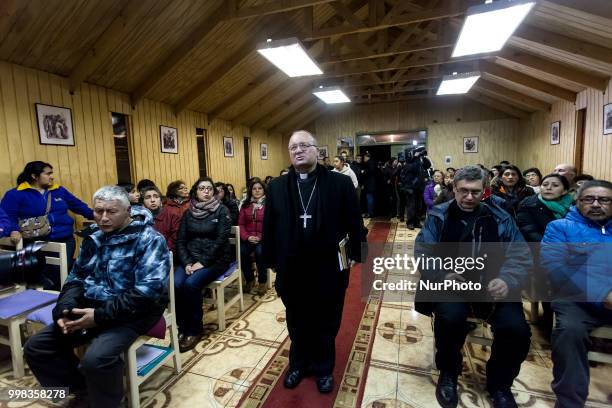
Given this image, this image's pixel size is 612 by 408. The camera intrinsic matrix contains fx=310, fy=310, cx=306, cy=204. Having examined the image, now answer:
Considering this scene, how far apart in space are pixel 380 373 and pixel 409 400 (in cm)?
24

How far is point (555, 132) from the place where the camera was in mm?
6441

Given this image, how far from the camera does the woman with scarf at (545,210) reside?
7.45ft

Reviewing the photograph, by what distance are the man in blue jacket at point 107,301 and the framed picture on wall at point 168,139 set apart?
396 centimetres

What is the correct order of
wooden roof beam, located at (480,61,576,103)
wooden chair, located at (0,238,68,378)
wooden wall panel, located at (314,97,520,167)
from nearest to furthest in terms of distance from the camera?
1. wooden chair, located at (0,238,68,378)
2. wooden roof beam, located at (480,61,576,103)
3. wooden wall panel, located at (314,97,520,167)

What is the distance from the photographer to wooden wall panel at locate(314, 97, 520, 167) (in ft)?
28.8

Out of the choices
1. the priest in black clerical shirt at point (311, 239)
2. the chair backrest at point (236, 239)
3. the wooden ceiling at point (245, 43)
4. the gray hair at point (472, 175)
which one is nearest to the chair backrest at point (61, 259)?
the chair backrest at point (236, 239)

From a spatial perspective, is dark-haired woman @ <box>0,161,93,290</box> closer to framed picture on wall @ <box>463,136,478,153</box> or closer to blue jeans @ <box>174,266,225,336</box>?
blue jeans @ <box>174,266,225,336</box>

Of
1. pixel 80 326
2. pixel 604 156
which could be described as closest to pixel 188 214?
pixel 80 326

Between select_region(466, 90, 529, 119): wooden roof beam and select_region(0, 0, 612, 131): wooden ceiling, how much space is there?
51.5 inches

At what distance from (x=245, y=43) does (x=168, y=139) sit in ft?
6.86

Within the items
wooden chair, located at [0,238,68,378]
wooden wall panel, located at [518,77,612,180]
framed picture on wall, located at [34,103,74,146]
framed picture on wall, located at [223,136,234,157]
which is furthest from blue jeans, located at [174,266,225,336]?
wooden wall panel, located at [518,77,612,180]

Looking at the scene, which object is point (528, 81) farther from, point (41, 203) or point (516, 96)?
point (41, 203)

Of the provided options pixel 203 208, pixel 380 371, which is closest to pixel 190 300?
pixel 203 208

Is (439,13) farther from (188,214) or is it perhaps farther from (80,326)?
(80,326)
